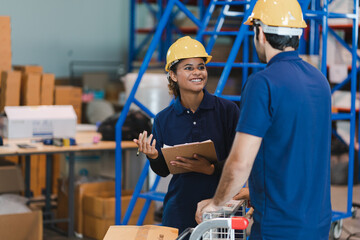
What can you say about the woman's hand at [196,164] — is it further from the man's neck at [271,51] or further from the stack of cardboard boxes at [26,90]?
the stack of cardboard boxes at [26,90]

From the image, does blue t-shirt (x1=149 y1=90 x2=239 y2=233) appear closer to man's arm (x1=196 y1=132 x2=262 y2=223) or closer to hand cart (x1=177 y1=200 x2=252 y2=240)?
hand cart (x1=177 y1=200 x2=252 y2=240)

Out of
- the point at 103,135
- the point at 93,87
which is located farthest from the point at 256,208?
the point at 93,87

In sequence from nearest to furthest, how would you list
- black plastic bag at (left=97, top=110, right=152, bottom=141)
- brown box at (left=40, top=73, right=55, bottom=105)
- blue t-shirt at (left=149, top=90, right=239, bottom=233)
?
blue t-shirt at (left=149, top=90, right=239, bottom=233), black plastic bag at (left=97, top=110, right=152, bottom=141), brown box at (left=40, top=73, right=55, bottom=105)

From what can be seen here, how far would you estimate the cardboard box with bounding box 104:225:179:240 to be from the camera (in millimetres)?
2615

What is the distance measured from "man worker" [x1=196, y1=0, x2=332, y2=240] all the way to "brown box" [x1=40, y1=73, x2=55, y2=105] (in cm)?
457

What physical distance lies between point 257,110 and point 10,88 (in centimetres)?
480

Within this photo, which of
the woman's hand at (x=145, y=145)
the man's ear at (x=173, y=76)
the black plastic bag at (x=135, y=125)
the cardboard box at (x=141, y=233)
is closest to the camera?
the cardboard box at (x=141, y=233)

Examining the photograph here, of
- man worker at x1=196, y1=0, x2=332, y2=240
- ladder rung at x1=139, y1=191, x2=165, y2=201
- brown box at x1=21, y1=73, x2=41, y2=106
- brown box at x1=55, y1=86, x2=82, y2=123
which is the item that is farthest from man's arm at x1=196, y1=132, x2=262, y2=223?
brown box at x1=55, y1=86, x2=82, y2=123

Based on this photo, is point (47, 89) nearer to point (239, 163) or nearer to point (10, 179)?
point (10, 179)

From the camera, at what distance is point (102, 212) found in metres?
5.44

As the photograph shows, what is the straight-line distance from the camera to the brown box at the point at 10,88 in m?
6.40

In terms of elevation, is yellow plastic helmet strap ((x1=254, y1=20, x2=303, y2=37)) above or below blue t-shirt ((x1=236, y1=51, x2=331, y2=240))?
above

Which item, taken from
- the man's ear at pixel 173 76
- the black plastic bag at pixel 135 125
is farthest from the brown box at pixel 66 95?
the man's ear at pixel 173 76

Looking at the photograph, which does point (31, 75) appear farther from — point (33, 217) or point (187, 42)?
point (187, 42)
